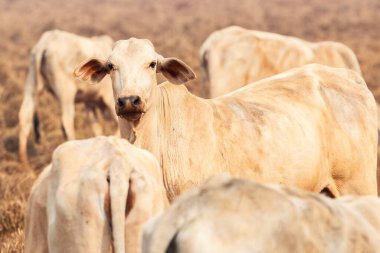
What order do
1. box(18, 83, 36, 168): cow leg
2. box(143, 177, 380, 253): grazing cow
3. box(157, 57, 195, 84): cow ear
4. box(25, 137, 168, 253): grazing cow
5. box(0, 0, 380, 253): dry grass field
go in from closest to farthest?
box(143, 177, 380, 253): grazing cow
box(25, 137, 168, 253): grazing cow
box(157, 57, 195, 84): cow ear
box(0, 0, 380, 253): dry grass field
box(18, 83, 36, 168): cow leg

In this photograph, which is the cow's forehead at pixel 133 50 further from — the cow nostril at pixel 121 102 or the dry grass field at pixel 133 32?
the dry grass field at pixel 133 32

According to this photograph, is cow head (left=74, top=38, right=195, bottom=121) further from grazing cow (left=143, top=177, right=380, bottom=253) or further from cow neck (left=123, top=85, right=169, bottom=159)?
grazing cow (left=143, top=177, right=380, bottom=253)

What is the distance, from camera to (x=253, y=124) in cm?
521

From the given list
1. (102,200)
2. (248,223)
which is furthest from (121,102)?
(248,223)

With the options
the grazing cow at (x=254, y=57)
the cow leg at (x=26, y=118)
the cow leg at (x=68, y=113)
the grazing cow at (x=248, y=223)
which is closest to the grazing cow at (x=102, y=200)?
the grazing cow at (x=248, y=223)

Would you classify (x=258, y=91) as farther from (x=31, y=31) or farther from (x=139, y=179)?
(x=31, y=31)

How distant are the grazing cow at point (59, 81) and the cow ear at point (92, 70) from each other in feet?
16.8

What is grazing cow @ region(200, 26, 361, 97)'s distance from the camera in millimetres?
9562

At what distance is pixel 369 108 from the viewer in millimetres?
5730

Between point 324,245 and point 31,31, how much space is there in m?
29.8

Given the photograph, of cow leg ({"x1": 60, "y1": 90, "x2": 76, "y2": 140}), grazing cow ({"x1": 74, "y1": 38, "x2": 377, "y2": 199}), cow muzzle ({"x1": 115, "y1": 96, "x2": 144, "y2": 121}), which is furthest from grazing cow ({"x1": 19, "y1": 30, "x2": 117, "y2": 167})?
cow muzzle ({"x1": 115, "y1": 96, "x2": 144, "y2": 121})

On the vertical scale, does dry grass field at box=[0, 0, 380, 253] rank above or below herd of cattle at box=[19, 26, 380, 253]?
below

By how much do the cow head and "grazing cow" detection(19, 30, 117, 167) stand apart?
535 centimetres

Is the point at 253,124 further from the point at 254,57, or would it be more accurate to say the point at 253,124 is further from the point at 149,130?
the point at 254,57
